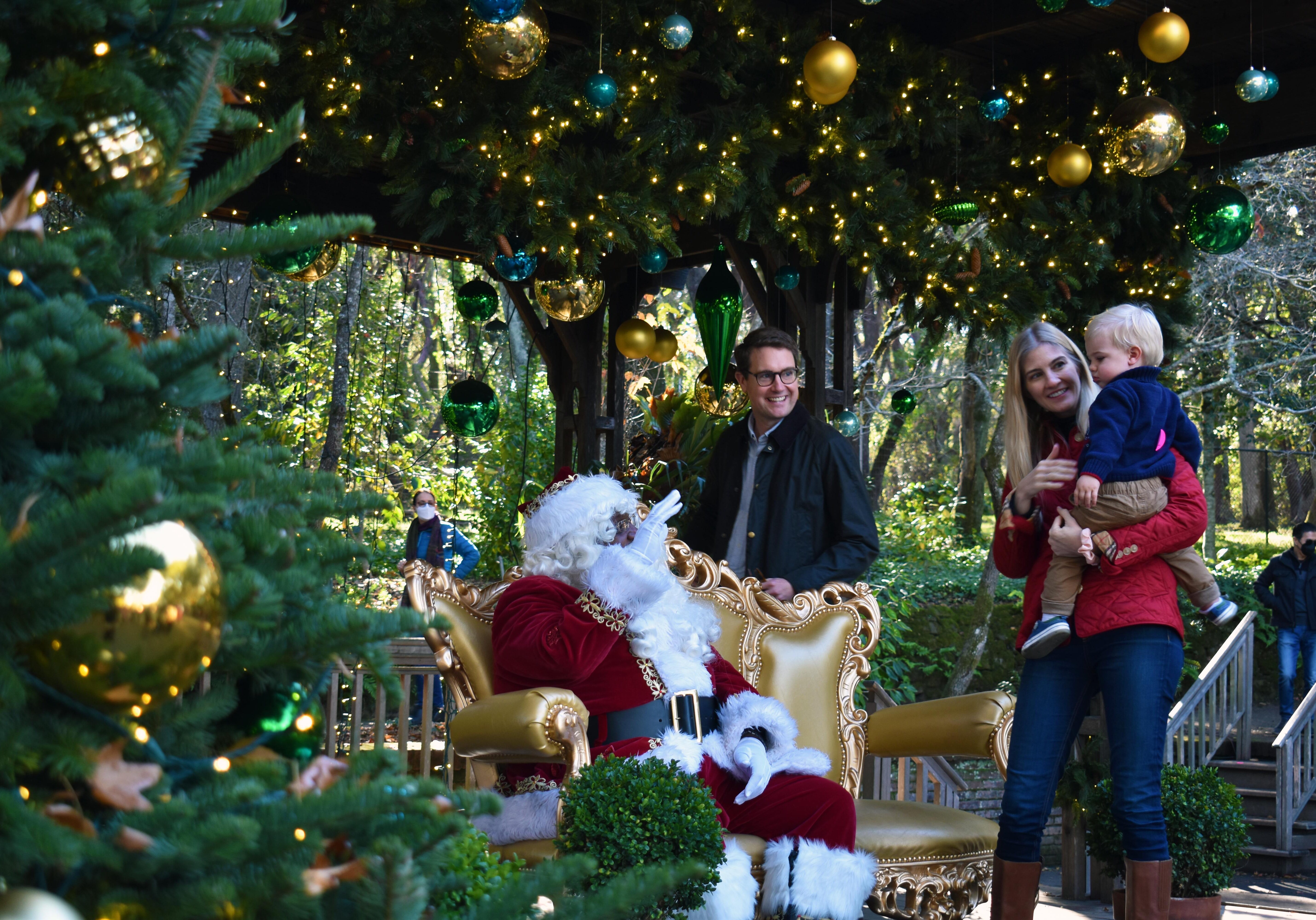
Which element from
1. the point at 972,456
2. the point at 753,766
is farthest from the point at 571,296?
the point at 972,456

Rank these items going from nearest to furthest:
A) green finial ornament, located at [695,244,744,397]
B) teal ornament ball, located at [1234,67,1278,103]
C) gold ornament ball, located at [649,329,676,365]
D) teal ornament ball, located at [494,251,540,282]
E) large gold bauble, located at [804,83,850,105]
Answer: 1. large gold bauble, located at [804,83,850,105]
2. teal ornament ball, located at [1234,67,1278,103]
3. teal ornament ball, located at [494,251,540,282]
4. green finial ornament, located at [695,244,744,397]
5. gold ornament ball, located at [649,329,676,365]

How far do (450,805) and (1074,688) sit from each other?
206 centimetres

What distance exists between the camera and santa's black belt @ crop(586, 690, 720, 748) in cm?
289

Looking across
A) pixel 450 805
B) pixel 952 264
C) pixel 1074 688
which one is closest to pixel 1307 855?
pixel 952 264

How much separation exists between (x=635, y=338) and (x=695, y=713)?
3.11m

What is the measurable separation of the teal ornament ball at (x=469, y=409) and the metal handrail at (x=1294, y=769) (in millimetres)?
5654

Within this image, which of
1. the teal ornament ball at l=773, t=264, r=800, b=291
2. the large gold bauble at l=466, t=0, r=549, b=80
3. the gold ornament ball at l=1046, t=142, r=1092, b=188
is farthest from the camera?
the teal ornament ball at l=773, t=264, r=800, b=291

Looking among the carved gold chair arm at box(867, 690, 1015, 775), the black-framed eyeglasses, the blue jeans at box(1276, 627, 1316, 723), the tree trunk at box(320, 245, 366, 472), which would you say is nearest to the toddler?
the carved gold chair arm at box(867, 690, 1015, 775)

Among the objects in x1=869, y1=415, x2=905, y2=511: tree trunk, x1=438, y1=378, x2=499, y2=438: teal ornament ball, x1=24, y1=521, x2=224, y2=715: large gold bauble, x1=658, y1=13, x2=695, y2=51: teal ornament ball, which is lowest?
x1=24, y1=521, x2=224, y2=715: large gold bauble

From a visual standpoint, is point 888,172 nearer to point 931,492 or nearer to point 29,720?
point 29,720

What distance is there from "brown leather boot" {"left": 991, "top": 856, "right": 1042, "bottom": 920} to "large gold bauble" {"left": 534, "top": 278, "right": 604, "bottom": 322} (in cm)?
340

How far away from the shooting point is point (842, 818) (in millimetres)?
2818

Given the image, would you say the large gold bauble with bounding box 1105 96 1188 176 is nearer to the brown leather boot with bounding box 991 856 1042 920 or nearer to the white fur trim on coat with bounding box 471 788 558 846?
the brown leather boot with bounding box 991 856 1042 920

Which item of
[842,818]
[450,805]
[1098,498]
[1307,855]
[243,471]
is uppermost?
[1098,498]
